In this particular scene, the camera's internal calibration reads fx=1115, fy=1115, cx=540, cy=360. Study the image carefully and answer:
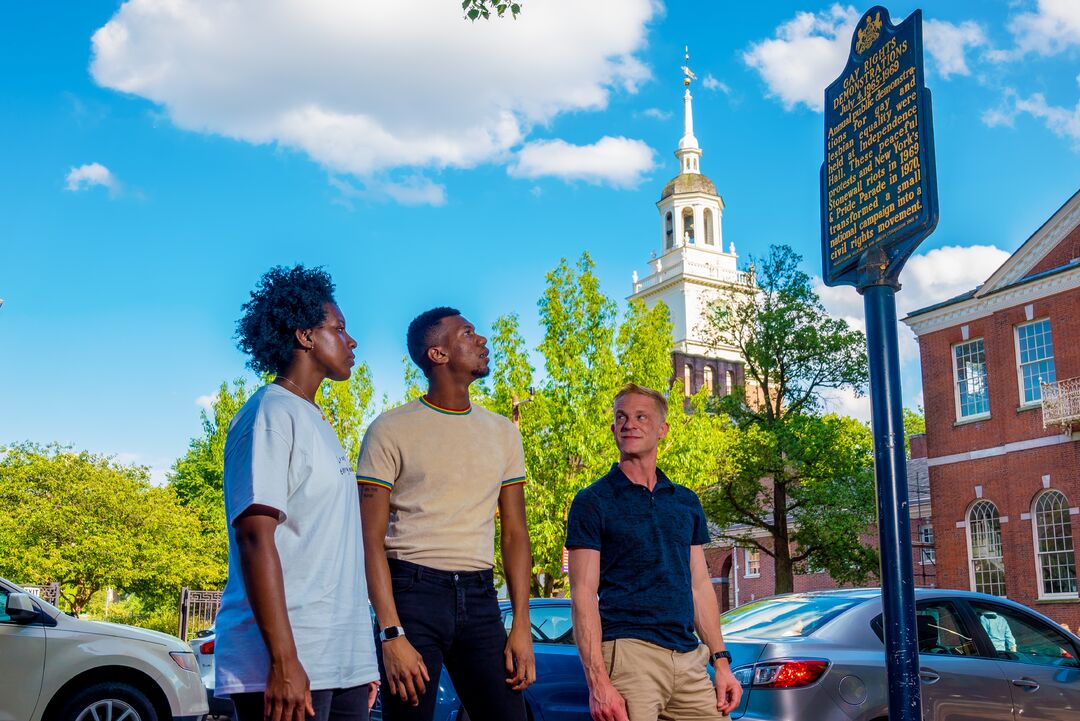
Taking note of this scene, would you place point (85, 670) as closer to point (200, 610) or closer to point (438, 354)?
point (438, 354)

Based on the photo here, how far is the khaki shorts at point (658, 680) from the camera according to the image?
4320 mm

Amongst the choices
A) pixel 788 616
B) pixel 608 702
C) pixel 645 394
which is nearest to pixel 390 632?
pixel 608 702

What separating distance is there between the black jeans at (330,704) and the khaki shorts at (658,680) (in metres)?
1.35

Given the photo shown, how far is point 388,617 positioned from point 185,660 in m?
6.19

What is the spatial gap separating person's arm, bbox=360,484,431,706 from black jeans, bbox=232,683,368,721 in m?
0.60

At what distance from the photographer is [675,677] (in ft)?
14.5

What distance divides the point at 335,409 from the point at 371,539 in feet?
98.6

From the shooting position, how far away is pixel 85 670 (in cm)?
873

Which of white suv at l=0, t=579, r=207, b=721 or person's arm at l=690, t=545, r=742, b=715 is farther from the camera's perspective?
white suv at l=0, t=579, r=207, b=721

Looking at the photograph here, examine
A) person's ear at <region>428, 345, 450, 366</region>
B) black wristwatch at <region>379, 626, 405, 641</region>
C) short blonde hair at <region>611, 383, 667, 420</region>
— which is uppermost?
person's ear at <region>428, 345, 450, 366</region>

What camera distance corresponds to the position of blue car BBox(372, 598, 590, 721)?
7650 millimetres

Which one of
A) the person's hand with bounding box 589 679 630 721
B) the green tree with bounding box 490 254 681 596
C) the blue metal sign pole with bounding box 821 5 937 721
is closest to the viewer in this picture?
the person's hand with bounding box 589 679 630 721

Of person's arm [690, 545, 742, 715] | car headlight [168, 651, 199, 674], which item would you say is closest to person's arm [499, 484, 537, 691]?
person's arm [690, 545, 742, 715]

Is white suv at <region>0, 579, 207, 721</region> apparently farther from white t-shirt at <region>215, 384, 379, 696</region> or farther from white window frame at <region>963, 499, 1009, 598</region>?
white window frame at <region>963, 499, 1009, 598</region>
